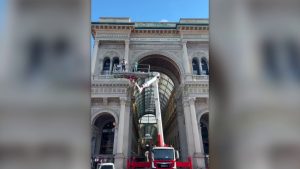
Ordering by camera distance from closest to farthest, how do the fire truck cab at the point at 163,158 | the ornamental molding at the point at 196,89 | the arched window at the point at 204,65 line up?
1. the fire truck cab at the point at 163,158
2. the ornamental molding at the point at 196,89
3. the arched window at the point at 204,65

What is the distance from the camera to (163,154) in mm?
15531

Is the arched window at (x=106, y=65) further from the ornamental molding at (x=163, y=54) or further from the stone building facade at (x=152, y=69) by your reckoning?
the ornamental molding at (x=163, y=54)

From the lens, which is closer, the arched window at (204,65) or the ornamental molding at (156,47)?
the arched window at (204,65)

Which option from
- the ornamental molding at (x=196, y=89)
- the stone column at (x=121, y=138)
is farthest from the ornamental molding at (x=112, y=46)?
the ornamental molding at (x=196, y=89)

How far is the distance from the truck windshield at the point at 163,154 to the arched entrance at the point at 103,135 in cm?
1071

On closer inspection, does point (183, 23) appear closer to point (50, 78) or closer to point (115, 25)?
point (115, 25)

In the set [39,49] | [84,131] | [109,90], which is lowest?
[84,131]

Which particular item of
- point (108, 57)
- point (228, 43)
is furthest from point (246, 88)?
point (108, 57)

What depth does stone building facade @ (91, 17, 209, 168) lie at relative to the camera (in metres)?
24.8

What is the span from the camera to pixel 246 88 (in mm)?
1030

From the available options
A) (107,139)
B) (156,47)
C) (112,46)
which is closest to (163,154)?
(107,139)

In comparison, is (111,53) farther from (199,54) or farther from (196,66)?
(199,54)

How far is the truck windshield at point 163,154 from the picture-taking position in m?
15.5

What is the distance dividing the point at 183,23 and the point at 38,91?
30.3m
